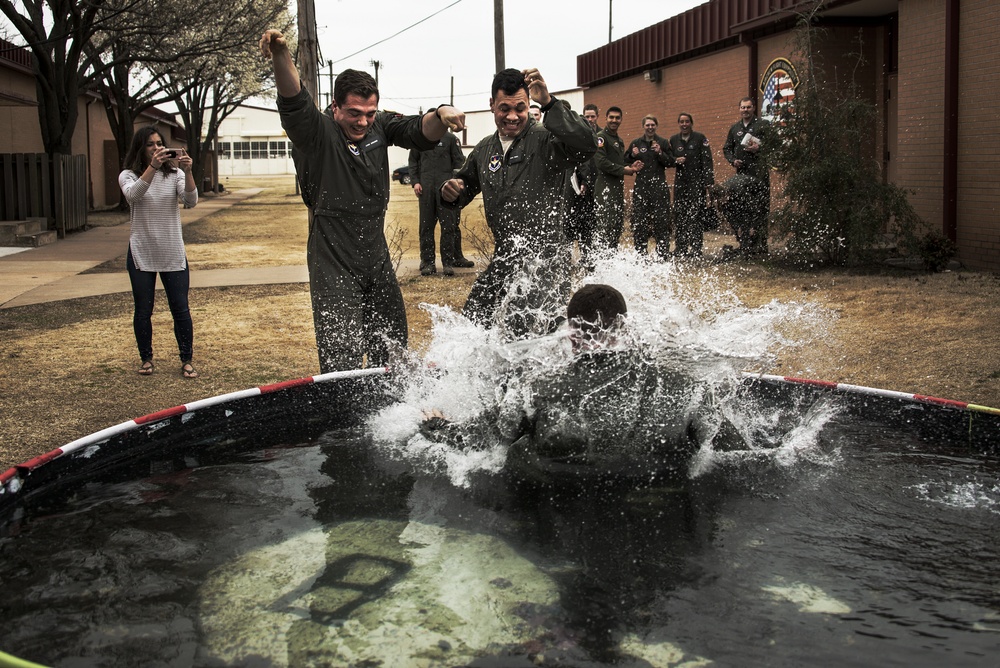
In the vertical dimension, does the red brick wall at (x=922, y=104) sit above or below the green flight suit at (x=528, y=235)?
above

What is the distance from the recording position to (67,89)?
21.7 m

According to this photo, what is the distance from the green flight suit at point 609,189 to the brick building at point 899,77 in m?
2.92

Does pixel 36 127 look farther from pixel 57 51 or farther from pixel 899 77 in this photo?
pixel 899 77

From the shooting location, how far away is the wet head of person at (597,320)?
386 cm

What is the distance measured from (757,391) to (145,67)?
31.5 meters

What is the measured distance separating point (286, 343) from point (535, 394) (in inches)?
200

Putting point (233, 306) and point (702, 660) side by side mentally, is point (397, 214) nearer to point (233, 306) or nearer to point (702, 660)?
point (233, 306)

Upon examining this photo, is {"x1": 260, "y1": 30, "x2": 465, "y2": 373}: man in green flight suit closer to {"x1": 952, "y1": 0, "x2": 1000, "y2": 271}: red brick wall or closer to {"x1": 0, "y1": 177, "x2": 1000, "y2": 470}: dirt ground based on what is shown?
{"x1": 0, "y1": 177, "x2": 1000, "y2": 470}: dirt ground

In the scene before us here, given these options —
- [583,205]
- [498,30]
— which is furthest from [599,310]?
[498,30]

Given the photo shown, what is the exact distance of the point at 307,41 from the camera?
35.4ft

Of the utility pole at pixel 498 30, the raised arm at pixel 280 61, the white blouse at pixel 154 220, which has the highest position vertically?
the utility pole at pixel 498 30

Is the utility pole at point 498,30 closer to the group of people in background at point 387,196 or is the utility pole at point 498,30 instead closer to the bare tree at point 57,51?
the bare tree at point 57,51

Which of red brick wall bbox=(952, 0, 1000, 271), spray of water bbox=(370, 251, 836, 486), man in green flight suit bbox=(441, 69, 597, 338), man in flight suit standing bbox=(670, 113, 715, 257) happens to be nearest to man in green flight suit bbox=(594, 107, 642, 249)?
man in flight suit standing bbox=(670, 113, 715, 257)

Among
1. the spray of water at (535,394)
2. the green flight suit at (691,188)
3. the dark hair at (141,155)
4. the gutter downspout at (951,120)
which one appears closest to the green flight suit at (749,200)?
the green flight suit at (691,188)
